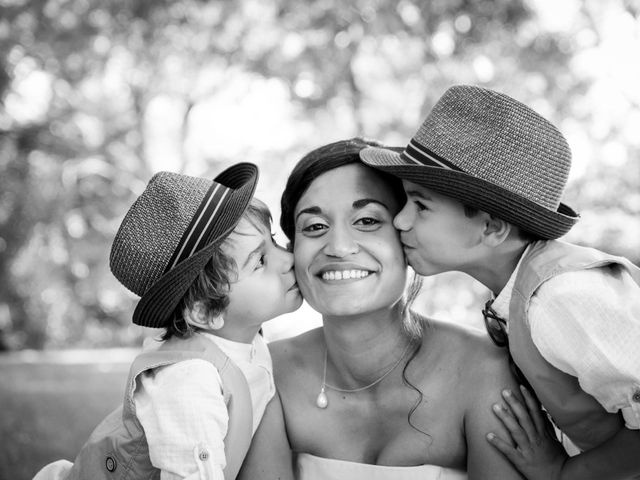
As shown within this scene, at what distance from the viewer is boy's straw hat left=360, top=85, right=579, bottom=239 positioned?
269 cm

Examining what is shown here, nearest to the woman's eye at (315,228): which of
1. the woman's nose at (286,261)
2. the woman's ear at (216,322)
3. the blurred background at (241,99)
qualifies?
the woman's nose at (286,261)

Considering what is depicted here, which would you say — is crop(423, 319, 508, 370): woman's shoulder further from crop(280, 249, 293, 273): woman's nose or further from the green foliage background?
the green foliage background

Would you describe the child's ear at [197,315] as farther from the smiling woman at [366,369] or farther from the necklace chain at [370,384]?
the necklace chain at [370,384]

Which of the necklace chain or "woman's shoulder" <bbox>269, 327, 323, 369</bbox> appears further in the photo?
"woman's shoulder" <bbox>269, 327, 323, 369</bbox>

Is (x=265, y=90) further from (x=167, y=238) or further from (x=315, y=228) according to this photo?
(x=167, y=238)

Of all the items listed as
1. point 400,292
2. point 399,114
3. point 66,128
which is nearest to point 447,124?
point 400,292

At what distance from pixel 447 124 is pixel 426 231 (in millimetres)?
431

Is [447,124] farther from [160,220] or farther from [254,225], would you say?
[160,220]

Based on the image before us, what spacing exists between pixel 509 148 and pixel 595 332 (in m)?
0.74

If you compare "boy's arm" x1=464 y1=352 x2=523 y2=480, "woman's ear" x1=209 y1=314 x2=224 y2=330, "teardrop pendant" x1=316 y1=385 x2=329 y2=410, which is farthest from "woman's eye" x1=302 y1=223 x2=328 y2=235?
"boy's arm" x1=464 y1=352 x2=523 y2=480

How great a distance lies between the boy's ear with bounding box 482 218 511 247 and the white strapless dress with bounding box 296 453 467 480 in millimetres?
973

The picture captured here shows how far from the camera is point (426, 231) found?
9.50ft

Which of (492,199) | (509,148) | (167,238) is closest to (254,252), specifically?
(167,238)

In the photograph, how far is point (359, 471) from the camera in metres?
3.12
